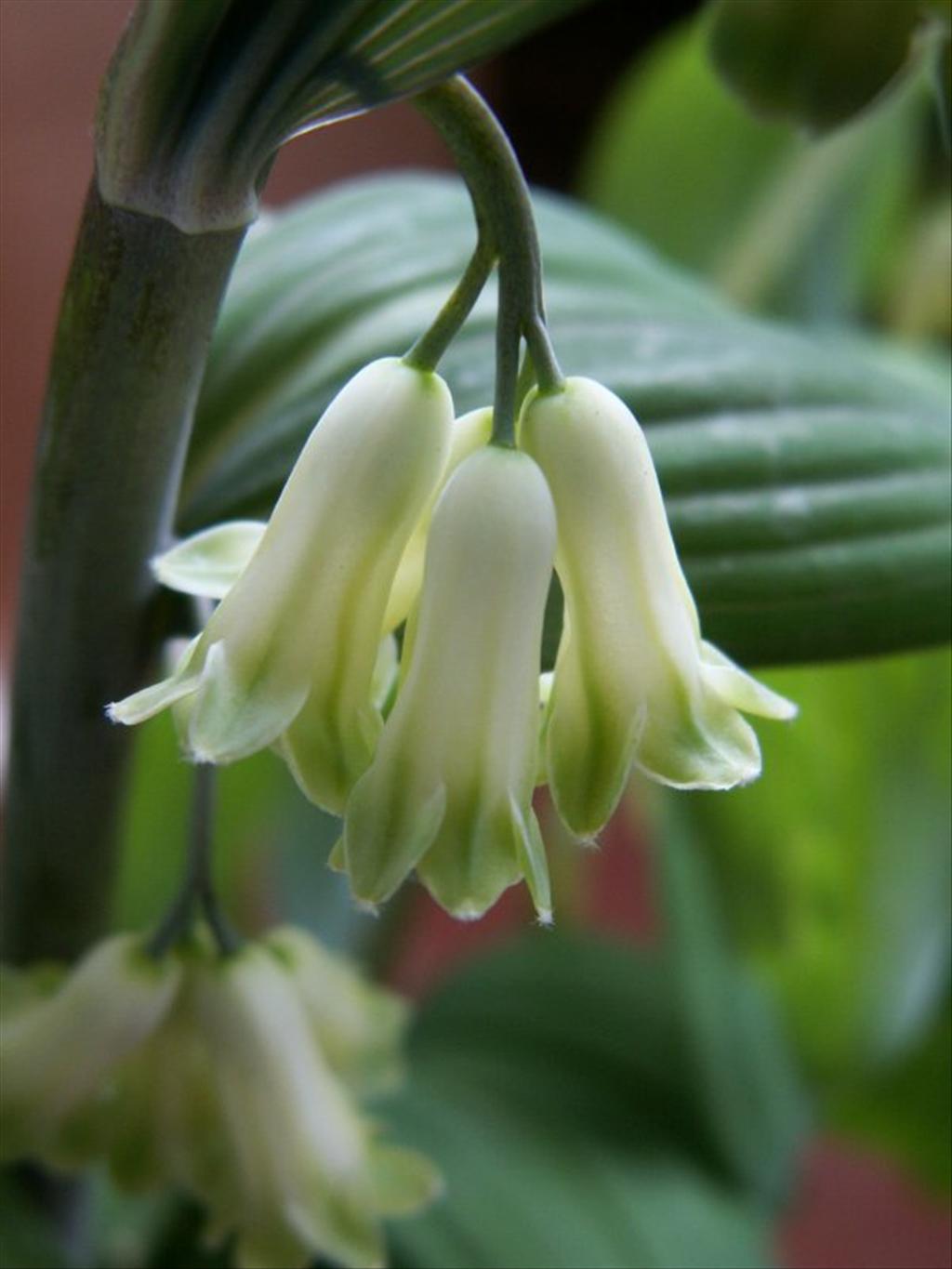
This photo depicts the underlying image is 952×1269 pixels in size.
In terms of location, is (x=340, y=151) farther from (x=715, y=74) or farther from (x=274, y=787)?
(x=715, y=74)

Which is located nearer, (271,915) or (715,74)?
(715,74)

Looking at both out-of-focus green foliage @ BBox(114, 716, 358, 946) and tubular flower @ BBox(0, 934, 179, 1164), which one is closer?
tubular flower @ BBox(0, 934, 179, 1164)

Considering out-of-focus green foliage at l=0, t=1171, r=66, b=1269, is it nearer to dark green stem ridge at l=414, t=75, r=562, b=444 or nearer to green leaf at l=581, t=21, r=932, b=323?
dark green stem ridge at l=414, t=75, r=562, b=444

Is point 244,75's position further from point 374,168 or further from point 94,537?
point 374,168

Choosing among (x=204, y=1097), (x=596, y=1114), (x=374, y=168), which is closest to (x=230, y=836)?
(x=596, y=1114)

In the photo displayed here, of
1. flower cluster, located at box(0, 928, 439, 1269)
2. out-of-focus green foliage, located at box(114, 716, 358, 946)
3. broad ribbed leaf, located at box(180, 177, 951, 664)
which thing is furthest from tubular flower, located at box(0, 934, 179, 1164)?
out-of-focus green foliage, located at box(114, 716, 358, 946)

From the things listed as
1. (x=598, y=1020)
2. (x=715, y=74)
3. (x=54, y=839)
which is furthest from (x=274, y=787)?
(x=715, y=74)

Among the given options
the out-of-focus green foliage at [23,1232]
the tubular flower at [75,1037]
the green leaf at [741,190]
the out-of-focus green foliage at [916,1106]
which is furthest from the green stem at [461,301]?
the green leaf at [741,190]
